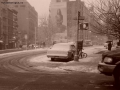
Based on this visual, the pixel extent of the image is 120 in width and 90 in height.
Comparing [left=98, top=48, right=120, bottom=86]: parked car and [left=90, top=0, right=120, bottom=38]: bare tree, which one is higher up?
[left=90, top=0, right=120, bottom=38]: bare tree

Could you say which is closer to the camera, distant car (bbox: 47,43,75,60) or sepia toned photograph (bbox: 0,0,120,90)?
sepia toned photograph (bbox: 0,0,120,90)

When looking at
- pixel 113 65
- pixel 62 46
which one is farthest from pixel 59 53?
pixel 113 65

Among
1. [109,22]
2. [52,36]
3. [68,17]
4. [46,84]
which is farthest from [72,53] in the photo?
[68,17]

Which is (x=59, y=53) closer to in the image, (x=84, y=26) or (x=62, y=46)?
(x=62, y=46)

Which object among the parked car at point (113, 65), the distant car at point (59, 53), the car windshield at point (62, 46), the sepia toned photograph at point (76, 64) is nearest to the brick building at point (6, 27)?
the sepia toned photograph at point (76, 64)

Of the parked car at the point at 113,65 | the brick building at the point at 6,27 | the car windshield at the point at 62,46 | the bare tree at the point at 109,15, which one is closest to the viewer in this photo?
the parked car at the point at 113,65

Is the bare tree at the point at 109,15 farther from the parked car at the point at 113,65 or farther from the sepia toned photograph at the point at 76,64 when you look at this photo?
the parked car at the point at 113,65

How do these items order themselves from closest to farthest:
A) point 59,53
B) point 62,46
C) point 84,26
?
point 84,26 < point 59,53 < point 62,46

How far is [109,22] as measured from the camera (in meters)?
16.6

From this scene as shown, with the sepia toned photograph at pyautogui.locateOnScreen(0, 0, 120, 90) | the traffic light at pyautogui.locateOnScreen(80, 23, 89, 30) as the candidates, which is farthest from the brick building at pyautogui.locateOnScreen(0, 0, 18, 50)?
the traffic light at pyautogui.locateOnScreen(80, 23, 89, 30)

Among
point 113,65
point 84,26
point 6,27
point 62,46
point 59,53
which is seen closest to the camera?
point 113,65

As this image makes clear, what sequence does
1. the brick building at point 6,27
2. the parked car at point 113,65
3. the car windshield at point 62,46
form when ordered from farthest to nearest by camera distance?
the brick building at point 6,27 < the car windshield at point 62,46 < the parked car at point 113,65

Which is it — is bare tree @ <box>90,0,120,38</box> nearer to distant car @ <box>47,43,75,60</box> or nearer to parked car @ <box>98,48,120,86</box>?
distant car @ <box>47,43,75,60</box>

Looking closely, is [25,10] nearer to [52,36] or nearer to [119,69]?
[52,36]
